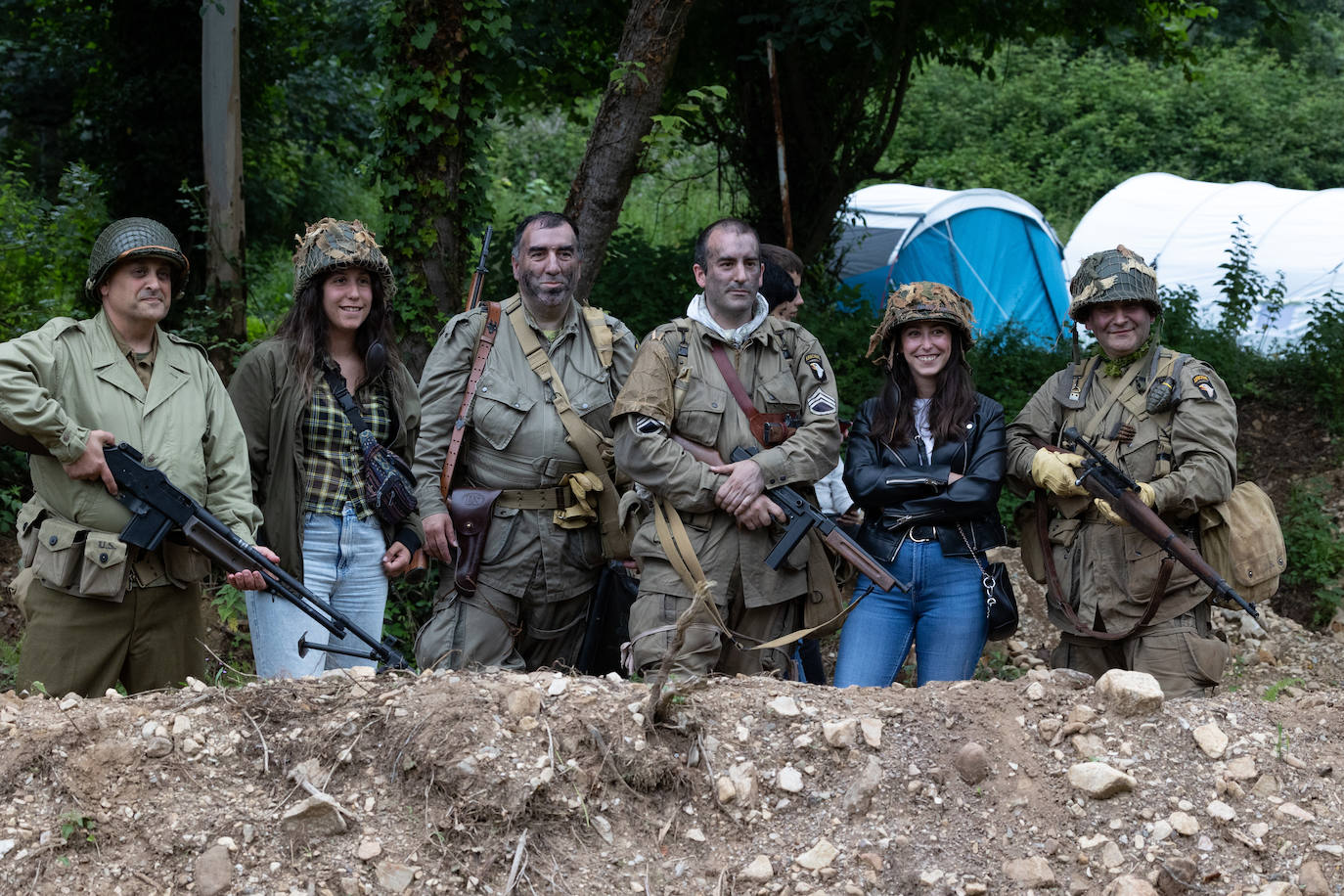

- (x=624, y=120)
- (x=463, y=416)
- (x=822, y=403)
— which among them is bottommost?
(x=463, y=416)

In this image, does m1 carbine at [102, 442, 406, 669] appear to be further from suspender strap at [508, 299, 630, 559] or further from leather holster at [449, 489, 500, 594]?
suspender strap at [508, 299, 630, 559]

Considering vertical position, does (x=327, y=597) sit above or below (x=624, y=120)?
below

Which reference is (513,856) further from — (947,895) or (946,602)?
(946,602)

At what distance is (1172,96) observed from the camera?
20672mm

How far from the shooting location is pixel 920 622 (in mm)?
4410

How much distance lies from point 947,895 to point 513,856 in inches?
41.2

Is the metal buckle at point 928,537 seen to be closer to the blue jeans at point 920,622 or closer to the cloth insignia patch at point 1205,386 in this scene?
the blue jeans at point 920,622

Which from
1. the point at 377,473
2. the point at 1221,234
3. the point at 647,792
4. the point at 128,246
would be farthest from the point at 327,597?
the point at 1221,234

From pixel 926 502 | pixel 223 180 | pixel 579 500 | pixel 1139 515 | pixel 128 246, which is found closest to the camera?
pixel 128 246

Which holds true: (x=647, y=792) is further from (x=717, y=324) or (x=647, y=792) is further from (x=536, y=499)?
(x=717, y=324)

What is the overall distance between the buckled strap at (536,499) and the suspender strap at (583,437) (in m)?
0.12

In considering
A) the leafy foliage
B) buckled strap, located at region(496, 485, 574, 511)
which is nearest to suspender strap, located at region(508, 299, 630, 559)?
buckled strap, located at region(496, 485, 574, 511)

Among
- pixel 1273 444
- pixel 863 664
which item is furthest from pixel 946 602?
pixel 1273 444

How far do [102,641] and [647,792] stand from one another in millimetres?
1872
